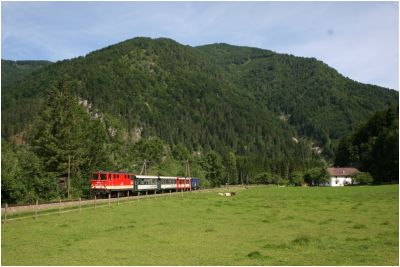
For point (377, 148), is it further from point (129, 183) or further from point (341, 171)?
point (129, 183)

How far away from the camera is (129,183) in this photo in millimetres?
66500

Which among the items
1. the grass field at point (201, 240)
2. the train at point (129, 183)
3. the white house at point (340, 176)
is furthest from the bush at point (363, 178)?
the grass field at point (201, 240)

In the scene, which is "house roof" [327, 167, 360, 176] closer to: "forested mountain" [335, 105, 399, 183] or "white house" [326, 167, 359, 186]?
"white house" [326, 167, 359, 186]

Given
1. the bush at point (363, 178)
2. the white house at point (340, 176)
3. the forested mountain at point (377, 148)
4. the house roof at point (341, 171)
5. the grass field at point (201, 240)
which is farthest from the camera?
the house roof at point (341, 171)

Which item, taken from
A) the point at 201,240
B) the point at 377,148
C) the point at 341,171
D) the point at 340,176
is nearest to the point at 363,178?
the point at 377,148

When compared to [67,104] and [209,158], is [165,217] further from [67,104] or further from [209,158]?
[209,158]

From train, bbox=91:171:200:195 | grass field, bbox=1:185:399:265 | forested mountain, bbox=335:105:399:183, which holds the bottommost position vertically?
grass field, bbox=1:185:399:265

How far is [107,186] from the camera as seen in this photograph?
195 ft

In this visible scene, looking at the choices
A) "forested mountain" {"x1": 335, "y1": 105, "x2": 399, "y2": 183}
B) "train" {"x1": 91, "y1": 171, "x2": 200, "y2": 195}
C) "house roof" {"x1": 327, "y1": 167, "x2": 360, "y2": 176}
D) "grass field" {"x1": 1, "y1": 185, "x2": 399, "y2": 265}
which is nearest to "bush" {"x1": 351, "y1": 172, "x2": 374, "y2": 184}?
"forested mountain" {"x1": 335, "y1": 105, "x2": 399, "y2": 183}

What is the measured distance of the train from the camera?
58.9 m

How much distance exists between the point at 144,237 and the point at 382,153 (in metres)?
108

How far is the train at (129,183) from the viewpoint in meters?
58.9

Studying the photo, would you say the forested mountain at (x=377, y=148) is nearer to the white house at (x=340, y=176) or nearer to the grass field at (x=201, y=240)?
the white house at (x=340, y=176)

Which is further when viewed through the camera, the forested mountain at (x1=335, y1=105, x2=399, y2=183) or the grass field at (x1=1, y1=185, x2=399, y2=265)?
the forested mountain at (x1=335, y1=105, x2=399, y2=183)
